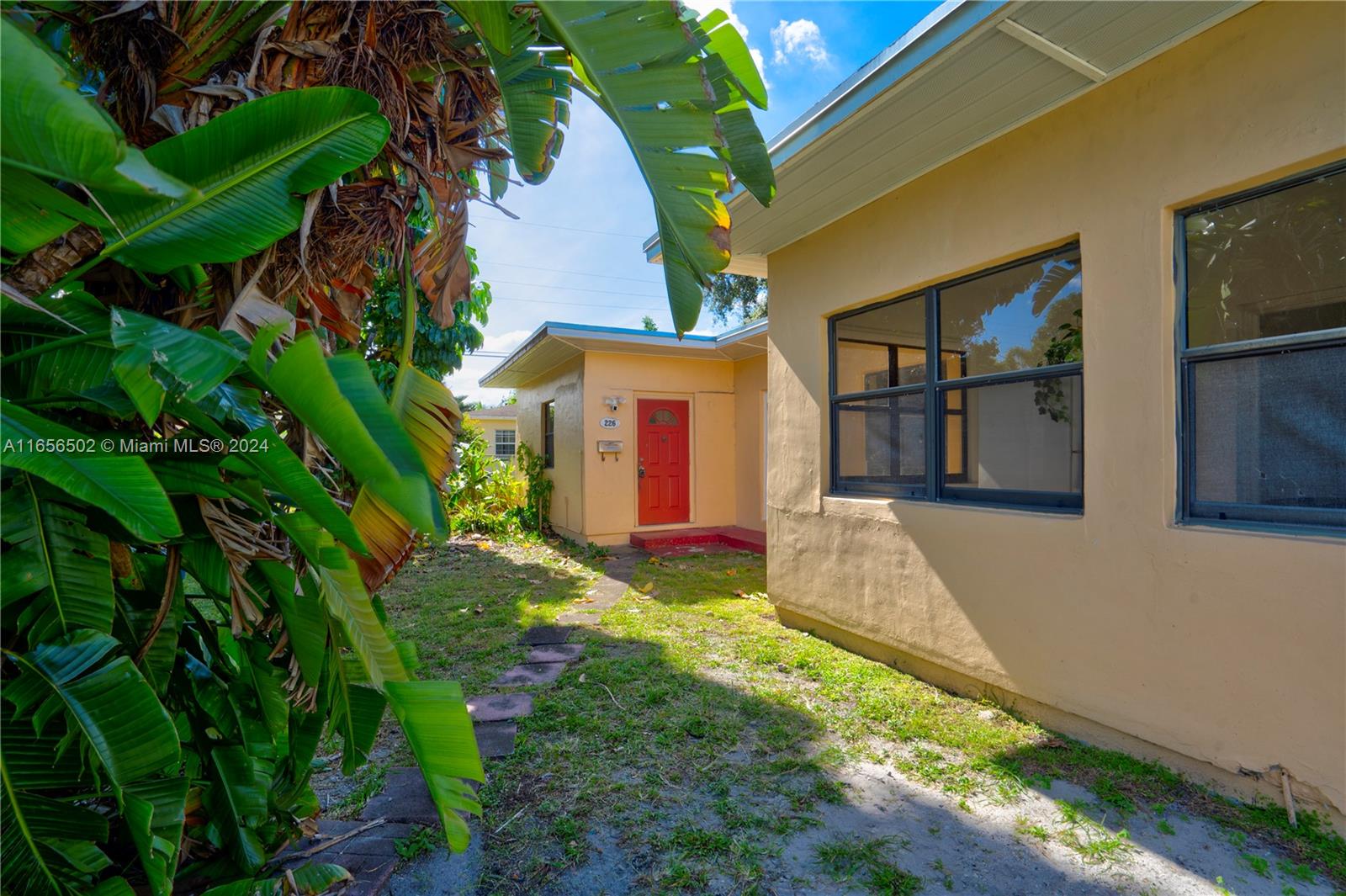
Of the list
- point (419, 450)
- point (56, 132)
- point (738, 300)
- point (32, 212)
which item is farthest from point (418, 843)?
point (738, 300)

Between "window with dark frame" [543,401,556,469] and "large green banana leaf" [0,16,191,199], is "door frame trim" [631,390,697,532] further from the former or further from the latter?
"large green banana leaf" [0,16,191,199]

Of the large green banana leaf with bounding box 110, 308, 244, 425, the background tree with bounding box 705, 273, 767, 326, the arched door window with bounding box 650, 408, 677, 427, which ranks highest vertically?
the background tree with bounding box 705, 273, 767, 326

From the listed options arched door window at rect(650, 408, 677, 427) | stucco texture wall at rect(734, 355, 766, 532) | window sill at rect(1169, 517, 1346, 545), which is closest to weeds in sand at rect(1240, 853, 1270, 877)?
window sill at rect(1169, 517, 1346, 545)

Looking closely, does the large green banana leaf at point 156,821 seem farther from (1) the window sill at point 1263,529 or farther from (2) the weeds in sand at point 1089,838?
(1) the window sill at point 1263,529

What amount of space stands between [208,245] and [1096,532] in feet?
12.2

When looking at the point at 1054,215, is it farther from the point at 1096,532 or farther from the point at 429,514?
the point at 429,514

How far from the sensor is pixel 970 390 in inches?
148

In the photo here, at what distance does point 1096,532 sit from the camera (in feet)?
9.75

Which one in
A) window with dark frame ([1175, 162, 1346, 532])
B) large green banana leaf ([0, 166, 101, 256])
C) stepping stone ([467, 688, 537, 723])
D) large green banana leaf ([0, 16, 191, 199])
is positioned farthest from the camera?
stepping stone ([467, 688, 537, 723])

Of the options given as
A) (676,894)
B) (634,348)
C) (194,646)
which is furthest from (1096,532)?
(634,348)

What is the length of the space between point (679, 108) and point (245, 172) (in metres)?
1.25

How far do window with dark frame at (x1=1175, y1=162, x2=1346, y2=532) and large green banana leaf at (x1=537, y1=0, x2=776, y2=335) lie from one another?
215cm

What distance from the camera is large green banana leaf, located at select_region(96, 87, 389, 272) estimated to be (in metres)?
1.28

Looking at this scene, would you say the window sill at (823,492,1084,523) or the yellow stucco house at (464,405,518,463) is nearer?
the window sill at (823,492,1084,523)
